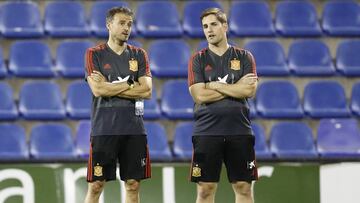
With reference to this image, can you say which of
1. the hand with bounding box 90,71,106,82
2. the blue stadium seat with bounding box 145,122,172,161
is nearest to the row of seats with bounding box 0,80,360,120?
the blue stadium seat with bounding box 145,122,172,161

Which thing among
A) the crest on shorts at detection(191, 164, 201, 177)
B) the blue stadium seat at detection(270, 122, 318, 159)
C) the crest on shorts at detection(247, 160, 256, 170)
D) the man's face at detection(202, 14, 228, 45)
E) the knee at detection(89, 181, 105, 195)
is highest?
the man's face at detection(202, 14, 228, 45)

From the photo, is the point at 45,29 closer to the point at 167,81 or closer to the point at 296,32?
the point at 167,81

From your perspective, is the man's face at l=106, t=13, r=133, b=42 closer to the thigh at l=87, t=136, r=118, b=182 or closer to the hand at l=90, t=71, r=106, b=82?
the hand at l=90, t=71, r=106, b=82

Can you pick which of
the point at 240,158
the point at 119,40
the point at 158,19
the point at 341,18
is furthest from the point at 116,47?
the point at 341,18

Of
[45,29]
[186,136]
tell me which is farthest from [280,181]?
[45,29]

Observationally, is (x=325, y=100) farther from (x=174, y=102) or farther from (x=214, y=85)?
(x=214, y=85)

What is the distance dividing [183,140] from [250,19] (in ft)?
5.60

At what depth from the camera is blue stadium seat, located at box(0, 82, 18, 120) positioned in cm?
733

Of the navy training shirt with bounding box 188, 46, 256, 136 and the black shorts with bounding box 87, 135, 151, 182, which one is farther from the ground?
the navy training shirt with bounding box 188, 46, 256, 136

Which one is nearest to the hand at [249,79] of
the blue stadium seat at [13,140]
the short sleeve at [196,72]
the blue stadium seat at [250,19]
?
the short sleeve at [196,72]

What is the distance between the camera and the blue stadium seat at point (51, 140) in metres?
7.04

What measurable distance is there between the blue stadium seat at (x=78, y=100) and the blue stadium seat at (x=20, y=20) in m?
0.81

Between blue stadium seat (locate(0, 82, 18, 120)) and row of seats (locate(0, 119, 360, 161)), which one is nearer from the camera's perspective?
row of seats (locate(0, 119, 360, 161))

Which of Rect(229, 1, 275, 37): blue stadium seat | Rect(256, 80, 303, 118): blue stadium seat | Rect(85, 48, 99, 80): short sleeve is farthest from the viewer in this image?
Rect(229, 1, 275, 37): blue stadium seat
